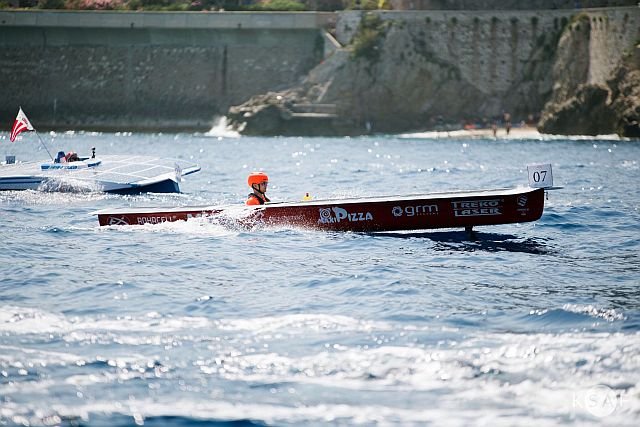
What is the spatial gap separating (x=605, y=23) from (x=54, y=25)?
41165 millimetres

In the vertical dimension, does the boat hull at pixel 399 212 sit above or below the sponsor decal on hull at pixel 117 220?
above

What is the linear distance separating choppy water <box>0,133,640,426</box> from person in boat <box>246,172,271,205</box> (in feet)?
2.21

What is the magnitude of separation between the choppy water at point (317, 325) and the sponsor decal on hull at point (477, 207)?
513 mm

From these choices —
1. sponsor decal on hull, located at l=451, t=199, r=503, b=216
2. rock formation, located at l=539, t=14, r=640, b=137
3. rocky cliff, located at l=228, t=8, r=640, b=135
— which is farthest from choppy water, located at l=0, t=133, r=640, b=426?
rocky cliff, located at l=228, t=8, r=640, b=135

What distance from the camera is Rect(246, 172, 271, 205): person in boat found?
18312 mm

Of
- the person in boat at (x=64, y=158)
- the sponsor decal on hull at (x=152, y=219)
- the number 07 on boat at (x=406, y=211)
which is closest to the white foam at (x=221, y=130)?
the person in boat at (x=64, y=158)

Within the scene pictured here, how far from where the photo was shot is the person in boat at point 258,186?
18.3 meters

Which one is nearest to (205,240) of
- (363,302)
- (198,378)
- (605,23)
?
(363,302)

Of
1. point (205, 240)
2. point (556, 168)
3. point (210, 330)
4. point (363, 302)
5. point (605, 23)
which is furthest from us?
point (605, 23)

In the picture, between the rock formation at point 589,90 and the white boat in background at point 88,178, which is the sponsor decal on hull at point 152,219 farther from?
the rock formation at point 589,90

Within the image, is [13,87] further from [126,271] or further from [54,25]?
[126,271]

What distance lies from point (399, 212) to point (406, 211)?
13 cm

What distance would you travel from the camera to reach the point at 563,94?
6981 cm

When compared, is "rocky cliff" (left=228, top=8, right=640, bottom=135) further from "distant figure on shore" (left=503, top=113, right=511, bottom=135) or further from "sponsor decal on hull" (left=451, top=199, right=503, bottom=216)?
"sponsor decal on hull" (left=451, top=199, right=503, bottom=216)
